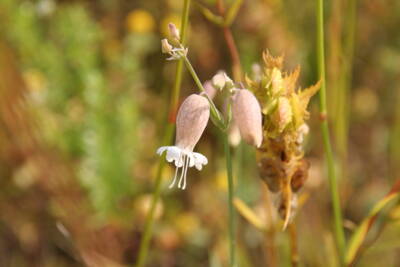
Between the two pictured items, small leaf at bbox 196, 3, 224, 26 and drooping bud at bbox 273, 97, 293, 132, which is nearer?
drooping bud at bbox 273, 97, 293, 132

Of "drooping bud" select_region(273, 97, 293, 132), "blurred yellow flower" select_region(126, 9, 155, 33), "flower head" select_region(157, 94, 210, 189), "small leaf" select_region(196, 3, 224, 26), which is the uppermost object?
"blurred yellow flower" select_region(126, 9, 155, 33)

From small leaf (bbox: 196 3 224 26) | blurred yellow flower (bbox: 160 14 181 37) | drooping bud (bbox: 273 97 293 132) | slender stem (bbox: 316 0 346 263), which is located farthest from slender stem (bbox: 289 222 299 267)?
blurred yellow flower (bbox: 160 14 181 37)

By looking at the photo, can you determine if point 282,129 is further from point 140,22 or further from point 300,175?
point 140,22

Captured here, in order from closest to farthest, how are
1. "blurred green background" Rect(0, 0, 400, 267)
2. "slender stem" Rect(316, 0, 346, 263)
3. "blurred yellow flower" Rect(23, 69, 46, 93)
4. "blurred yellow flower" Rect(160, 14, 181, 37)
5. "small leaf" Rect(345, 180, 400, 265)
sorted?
"slender stem" Rect(316, 0, 346, 263)
"small leaf" Rect(345, 180, 400, 265)
"blurred green background" Rect(0, 0, 400, 267)
"blurred yellow flower" Rect(23, 69, 46, 93)
"blurred yellow flower" Rect(160, 14, 181, 37)

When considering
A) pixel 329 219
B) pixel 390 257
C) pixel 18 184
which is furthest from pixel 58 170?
pixel 390 257

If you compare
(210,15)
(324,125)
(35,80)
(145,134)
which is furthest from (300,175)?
(35,80)

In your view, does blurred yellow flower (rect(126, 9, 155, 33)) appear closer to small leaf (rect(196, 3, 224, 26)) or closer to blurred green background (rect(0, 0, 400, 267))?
blurred green background (rect(0, 0, 400, 267))

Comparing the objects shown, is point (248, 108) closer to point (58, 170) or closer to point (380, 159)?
point (58, 170)
